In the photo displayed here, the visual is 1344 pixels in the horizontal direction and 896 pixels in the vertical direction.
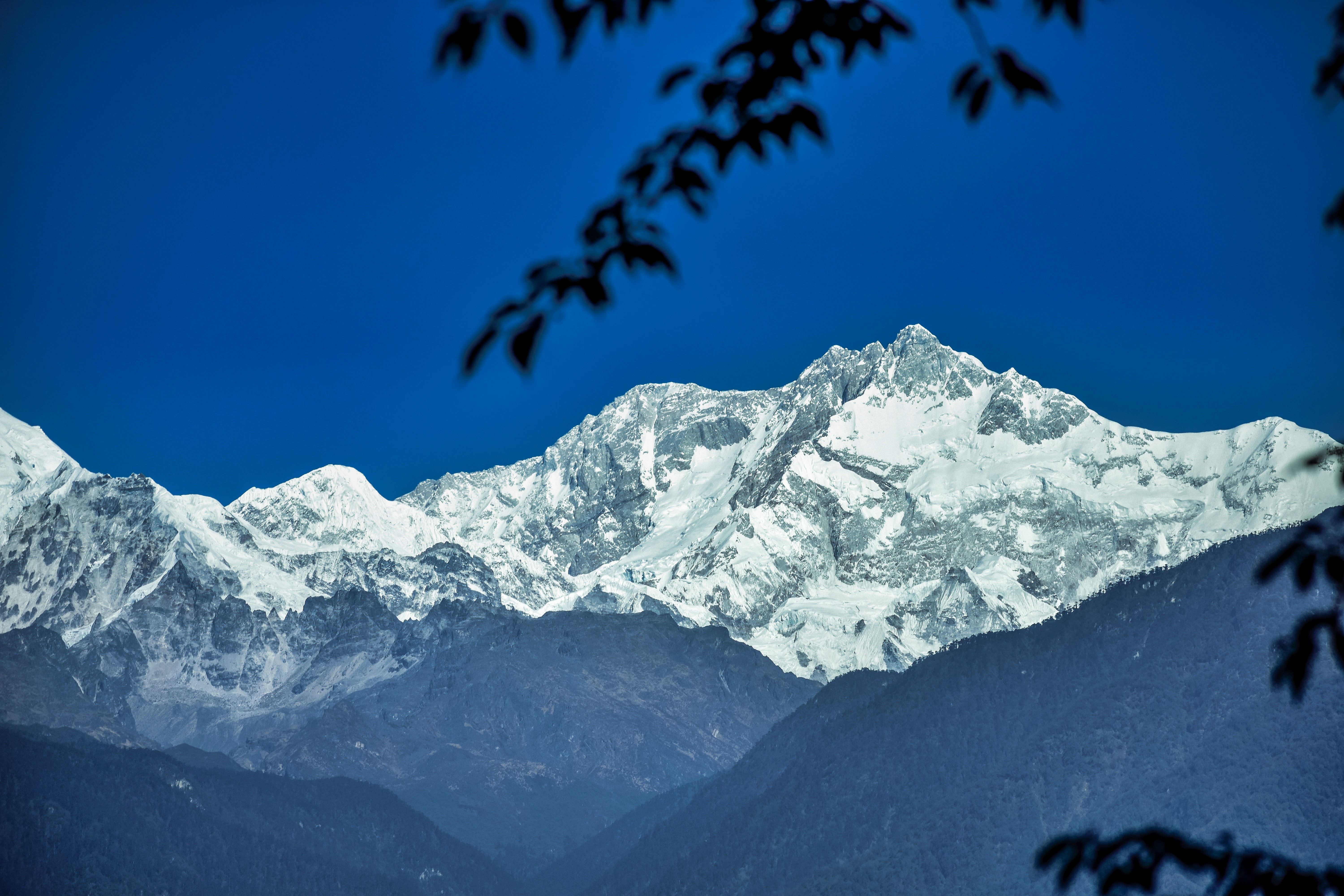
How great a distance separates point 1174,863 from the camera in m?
8.81

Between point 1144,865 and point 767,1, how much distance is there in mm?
5961

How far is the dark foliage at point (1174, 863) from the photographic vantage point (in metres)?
8.78

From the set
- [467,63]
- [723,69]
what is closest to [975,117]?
[723,69]

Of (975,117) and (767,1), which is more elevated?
(767,1)

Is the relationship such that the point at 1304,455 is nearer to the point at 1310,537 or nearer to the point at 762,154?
the point at 1310,537

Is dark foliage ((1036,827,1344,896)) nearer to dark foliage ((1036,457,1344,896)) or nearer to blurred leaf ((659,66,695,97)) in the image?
dark foliage ((1036,457,1344,896))

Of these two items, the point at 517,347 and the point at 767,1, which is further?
the point at 767,1

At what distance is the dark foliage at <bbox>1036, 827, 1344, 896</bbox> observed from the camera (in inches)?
346

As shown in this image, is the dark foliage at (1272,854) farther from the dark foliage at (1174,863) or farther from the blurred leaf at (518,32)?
the blurred leaf at (518,32)

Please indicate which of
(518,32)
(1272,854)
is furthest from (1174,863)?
(518,32)

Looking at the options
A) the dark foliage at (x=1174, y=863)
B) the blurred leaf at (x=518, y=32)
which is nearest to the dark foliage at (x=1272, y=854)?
the dark foliage at (x=1174, y=863)

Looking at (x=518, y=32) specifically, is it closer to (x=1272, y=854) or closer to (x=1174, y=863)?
(x=1174, y=863)

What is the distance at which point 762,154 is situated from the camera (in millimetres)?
9141

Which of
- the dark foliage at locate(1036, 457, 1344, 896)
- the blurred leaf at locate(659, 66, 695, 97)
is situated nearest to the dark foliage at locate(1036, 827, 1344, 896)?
the dark foliage at locate(1036, 457, 1344, 896)
